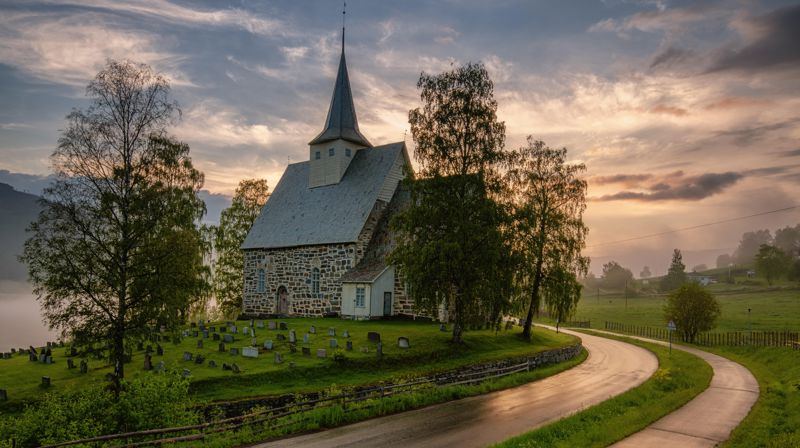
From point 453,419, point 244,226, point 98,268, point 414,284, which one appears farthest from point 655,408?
point 244,226

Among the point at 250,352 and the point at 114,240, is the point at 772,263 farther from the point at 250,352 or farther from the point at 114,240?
the point at 114,240

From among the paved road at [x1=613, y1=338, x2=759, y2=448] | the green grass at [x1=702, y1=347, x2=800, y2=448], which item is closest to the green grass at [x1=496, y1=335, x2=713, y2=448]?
the paved road at [x1=613, y1=338, x2=759, y2=448]

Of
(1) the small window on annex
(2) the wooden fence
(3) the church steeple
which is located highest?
(3) the church steeple

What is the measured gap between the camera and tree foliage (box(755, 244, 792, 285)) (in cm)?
10738

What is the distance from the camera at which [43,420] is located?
15820 millimetres

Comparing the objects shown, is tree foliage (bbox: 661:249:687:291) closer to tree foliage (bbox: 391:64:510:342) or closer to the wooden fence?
the wooden fence

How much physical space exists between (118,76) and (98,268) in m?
8.22

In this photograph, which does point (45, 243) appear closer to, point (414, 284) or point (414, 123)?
point (414, 284)

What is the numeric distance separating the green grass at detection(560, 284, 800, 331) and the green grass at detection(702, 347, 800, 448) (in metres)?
27.6

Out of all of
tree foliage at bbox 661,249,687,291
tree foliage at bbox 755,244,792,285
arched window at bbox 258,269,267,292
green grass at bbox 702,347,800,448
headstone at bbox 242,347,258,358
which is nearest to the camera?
green grass at bbox 702,347,800,448

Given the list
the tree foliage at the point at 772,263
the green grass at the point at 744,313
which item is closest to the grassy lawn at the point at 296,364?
the green grass at the point at 744,313

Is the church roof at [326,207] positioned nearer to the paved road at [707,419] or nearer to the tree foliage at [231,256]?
the tree foliage at [231,256]

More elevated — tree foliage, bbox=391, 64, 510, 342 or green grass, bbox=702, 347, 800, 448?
tree foliage, bbox=391, 64, 510, 342

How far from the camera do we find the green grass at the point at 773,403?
48.2 feet
